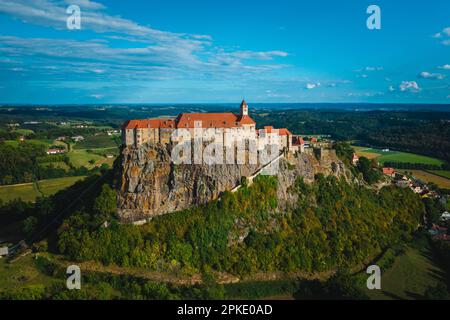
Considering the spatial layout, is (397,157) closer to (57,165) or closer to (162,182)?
(162,182)

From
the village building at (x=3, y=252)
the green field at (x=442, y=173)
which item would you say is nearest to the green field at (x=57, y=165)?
the village building at (x=3, y=252)

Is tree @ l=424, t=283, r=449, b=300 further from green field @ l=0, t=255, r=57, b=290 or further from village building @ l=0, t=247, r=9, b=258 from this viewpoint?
village building @ l=0, t=247, r=9, b=258

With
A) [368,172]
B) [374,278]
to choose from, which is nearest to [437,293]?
[374,278]

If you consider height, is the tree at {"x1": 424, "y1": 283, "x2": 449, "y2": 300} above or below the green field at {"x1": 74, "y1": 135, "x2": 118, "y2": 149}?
below

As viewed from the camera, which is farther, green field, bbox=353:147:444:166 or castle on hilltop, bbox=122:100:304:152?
green field, bbox=353:147:444:166

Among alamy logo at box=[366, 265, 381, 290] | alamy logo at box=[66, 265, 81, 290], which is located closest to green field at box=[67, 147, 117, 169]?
alamy logo at box=[66, 265, 81, 290]

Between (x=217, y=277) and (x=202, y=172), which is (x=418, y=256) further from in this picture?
(x=202, y=172)

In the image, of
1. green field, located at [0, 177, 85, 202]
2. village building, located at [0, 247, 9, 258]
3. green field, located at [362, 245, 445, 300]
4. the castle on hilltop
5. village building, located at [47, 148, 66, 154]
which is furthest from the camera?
village building, located at [47, 148, 66, 154]
